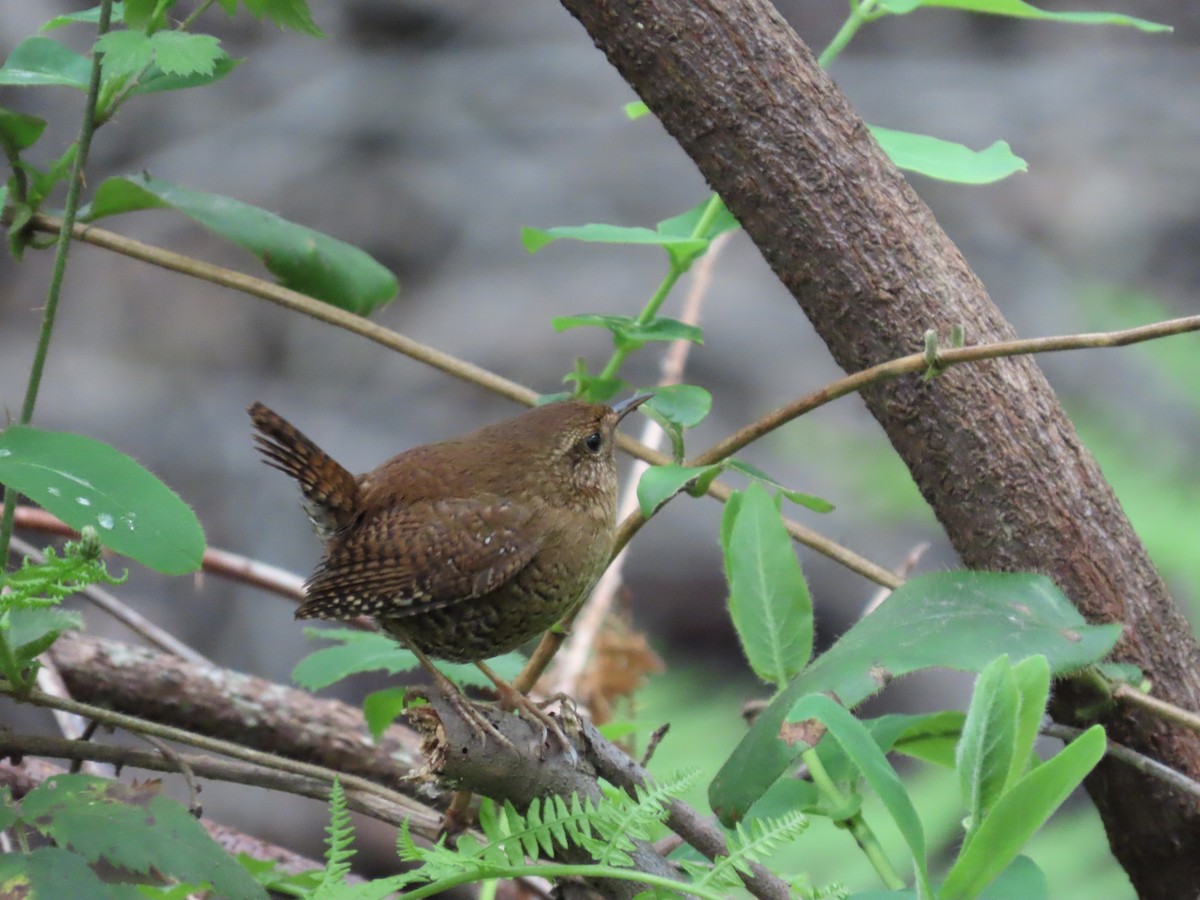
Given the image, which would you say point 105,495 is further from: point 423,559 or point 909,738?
point 909,738

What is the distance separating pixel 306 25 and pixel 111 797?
0.97m

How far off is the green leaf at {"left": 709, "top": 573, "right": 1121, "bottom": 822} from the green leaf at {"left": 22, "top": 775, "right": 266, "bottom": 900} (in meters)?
0.51

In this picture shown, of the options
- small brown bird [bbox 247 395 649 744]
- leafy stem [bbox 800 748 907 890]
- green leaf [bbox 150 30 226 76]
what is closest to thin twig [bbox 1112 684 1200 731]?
leafy stem [bbox 800 748 907 890]

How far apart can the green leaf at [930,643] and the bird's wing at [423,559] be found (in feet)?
1.74

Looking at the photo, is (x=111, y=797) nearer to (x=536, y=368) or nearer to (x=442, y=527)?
(x=442, y=527)

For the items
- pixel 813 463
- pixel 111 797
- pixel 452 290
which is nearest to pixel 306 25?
pixel 111 797

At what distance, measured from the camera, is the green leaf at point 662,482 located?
4.58 ft

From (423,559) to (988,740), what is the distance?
34.5 inches

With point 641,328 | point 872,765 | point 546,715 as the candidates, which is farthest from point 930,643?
point 641,328

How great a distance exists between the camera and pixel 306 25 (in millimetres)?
1561

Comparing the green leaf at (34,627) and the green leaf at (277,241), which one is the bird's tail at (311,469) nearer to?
the green leaf at (277,241)

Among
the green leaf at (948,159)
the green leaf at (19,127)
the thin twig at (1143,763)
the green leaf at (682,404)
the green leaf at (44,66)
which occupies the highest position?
the green leaf at (44,66)

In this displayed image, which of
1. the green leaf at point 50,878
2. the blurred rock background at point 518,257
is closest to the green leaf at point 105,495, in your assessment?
the green leaf at point 50,878

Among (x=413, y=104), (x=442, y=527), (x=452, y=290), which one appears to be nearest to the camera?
(x=442, y=527)
